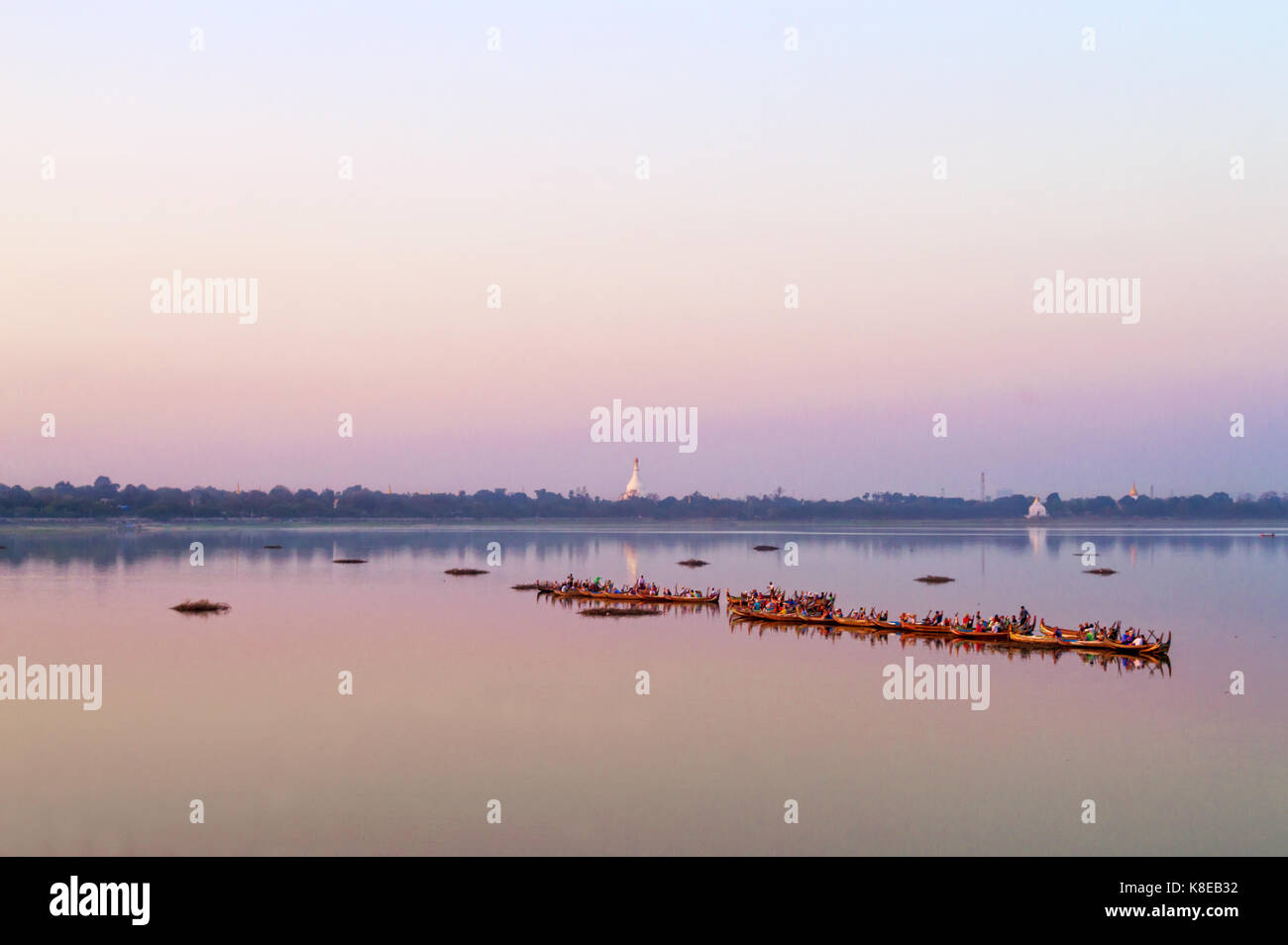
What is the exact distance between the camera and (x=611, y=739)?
29.0m

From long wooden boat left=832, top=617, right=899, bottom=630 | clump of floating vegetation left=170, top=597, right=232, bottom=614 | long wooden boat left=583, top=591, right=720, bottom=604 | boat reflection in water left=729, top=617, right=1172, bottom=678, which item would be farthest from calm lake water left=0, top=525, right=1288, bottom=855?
long wooden boat left=583, top=591, right=720, bottom=604

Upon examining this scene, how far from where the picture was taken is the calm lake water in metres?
21.6

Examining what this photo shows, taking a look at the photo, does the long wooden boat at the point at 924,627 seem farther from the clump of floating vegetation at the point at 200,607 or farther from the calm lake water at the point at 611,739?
the clump of floating vegetation at the point at 200,607

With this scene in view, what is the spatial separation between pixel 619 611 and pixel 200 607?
24.0 meters

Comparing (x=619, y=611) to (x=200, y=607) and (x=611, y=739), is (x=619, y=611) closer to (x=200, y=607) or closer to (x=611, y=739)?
(x=200, y=607)

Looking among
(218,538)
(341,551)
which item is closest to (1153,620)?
(341,551)

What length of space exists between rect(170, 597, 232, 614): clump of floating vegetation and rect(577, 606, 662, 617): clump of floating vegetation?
20.7 metres

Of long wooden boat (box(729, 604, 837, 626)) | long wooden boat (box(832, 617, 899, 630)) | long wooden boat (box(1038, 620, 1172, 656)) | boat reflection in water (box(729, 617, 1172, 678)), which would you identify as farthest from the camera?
long wooden boat (box(729, 604, 837, 626))

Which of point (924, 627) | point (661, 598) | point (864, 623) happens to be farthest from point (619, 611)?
point (924, 627)

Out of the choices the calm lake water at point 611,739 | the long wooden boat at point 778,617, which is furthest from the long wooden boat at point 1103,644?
the long wooden boat at point 778,617

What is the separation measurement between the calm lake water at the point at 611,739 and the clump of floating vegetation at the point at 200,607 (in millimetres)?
933

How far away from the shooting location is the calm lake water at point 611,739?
21.6m

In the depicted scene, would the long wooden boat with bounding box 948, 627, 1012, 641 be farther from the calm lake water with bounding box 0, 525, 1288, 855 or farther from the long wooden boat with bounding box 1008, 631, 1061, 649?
the calm lake water with bounding box 0, 525, 1288, 855
